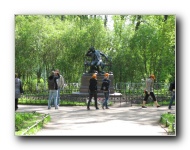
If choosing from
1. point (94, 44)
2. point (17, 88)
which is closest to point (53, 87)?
point (94, 44)

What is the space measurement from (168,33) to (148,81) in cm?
125

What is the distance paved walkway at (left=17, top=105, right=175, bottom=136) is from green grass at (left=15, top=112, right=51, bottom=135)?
0.10 meters

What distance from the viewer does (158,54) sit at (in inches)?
452

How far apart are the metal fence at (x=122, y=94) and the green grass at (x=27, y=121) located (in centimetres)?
58

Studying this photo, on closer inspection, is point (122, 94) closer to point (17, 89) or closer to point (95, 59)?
point (95, 59)

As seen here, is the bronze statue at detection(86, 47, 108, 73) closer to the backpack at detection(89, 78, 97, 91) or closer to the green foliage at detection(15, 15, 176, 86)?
the green foliage at detection(15, 15, 176, 86)

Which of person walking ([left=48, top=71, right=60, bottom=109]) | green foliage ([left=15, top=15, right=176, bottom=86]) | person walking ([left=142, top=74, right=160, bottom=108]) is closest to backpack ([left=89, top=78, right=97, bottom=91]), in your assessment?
green foliage ([left=15, top=15, right=176, bottom=86])

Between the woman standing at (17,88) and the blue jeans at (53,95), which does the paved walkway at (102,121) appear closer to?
the blue jeans at (53,95)

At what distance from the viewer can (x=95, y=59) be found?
14797 millimetres

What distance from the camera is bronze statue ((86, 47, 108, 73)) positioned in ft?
43.1

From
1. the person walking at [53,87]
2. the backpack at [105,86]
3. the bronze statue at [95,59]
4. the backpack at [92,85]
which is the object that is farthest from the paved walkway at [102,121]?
the bronze statue at [95,59]

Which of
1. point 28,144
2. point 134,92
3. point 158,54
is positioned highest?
point 158,54

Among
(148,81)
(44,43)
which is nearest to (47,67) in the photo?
(44,43)

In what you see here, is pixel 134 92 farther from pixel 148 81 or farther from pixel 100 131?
pixel 100 131
